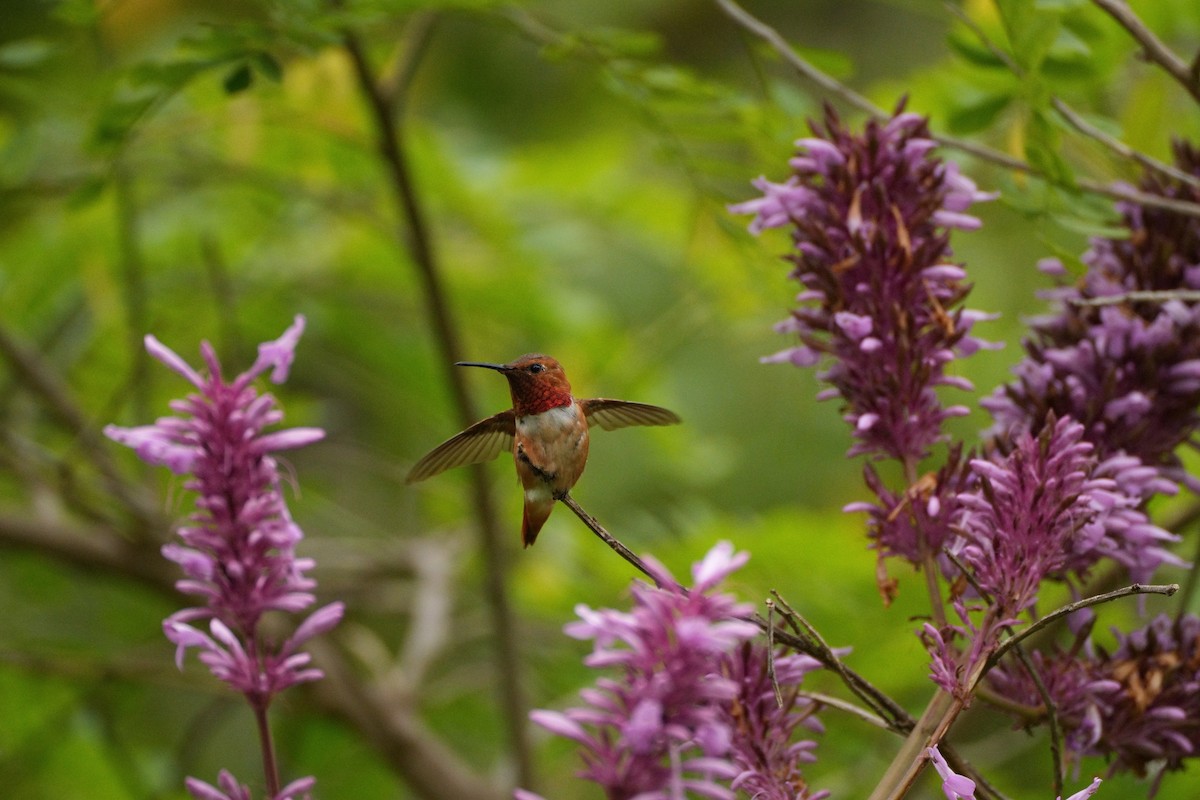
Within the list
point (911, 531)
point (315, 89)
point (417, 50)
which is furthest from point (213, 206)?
point (911, 531)

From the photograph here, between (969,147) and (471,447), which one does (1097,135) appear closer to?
(969,147)

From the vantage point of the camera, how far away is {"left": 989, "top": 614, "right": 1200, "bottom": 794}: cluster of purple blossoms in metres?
1.14

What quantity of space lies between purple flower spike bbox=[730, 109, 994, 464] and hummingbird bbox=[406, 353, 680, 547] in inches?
10.1

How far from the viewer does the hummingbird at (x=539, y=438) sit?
135cm

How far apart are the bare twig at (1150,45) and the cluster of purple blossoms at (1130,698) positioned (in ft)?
1.99

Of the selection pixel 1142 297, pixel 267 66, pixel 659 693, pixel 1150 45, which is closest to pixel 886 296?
pixel 1142 297

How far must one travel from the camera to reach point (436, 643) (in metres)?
3.08

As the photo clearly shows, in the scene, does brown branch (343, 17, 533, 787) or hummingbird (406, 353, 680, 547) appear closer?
hummingbird (406, 353, 680, 547)

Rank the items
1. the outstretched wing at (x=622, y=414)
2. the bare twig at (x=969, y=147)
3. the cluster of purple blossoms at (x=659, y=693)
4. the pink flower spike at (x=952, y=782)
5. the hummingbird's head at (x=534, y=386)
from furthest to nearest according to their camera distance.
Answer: the outstretched wing at (x=622, y=414) → the hummingbird's head at (x=534, y=386) → the bare twig at (x=969, y=147) → the pink flower spike at (x=952, y=782) → the cluster of purple blossoms at (x=659, y=693)

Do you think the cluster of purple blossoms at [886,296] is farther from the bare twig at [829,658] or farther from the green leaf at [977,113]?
the green leaf at [977,113]

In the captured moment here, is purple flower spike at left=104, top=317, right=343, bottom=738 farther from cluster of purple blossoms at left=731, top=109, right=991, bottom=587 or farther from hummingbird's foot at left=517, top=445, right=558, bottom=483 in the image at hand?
cluster of purple blossoms at left=731, top=109, right=991, bottom=587

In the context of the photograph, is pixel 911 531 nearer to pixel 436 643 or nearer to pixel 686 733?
pixel 686 733

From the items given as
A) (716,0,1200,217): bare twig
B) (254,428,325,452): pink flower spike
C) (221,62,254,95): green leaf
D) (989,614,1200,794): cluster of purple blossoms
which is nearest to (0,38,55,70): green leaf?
(221,62,254,95): green leaf

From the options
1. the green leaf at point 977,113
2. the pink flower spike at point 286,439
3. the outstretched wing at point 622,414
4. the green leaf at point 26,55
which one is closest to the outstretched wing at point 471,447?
the outstretched wing at point 622,414
